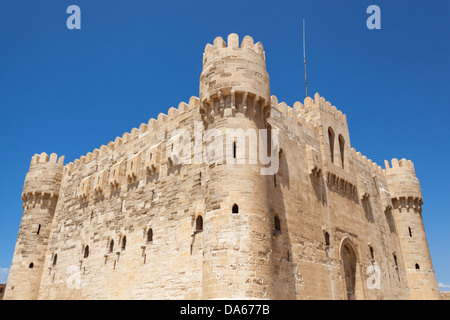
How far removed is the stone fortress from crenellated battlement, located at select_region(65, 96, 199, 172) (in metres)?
0.09

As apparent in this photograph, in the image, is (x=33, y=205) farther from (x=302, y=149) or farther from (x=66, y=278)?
(x=302, y=149)

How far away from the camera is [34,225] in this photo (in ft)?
78.8

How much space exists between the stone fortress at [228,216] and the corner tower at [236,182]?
44mm

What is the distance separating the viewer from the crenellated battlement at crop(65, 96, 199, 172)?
18078mm

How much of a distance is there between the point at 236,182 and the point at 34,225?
16.9 m

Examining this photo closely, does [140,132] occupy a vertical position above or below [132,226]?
above

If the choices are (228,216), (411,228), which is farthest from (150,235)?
(411,228)

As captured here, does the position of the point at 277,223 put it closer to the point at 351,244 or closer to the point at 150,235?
the point at 150,235

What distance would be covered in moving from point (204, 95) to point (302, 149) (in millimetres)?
6290

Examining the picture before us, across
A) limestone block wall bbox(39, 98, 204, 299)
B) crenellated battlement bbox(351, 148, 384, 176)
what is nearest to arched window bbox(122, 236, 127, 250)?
limestone block wall bbox(39, 98, 204, 299)

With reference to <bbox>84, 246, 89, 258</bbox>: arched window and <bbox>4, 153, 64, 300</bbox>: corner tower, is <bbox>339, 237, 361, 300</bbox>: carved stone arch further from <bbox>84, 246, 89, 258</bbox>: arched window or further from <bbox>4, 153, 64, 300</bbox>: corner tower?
<bbox>4, 153, 64, 300</bbox>: corner tower

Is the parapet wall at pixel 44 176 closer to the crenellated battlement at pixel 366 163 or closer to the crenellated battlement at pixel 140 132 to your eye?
the crenellated battlement at pixel 140 132

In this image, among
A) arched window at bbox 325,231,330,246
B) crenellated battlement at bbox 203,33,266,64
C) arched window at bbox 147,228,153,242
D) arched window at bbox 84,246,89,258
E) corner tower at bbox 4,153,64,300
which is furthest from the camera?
corner tower at bbox 4,153,64,300

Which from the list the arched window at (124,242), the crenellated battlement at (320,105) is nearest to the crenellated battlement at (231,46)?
the crenellated battlement at (320,105)
